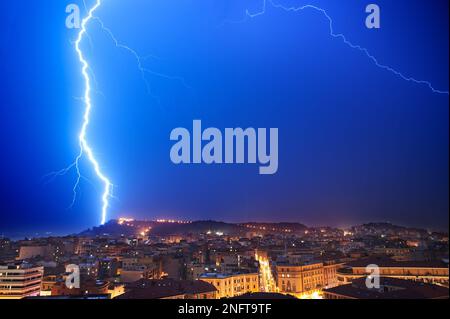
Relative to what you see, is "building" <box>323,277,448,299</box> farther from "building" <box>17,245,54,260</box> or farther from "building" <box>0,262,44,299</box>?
"building" <box>17,245,54,260</box>

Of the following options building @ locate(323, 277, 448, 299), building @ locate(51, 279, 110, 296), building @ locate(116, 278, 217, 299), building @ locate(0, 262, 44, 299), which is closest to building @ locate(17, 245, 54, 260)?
building @ locate(0, 262, 44, 299)

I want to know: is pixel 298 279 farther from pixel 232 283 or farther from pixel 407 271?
pixel 407 271

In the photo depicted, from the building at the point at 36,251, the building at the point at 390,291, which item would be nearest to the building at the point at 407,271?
the building at the point at 390,291

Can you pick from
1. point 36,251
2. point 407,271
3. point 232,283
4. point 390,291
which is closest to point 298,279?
point 232,283

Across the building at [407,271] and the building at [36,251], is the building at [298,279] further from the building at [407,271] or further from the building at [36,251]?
the building at [36,251]
